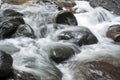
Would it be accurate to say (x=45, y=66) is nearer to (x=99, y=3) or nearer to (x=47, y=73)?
(x=47, y=73)

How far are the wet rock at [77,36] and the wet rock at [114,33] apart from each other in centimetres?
64

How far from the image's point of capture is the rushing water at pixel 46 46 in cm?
597

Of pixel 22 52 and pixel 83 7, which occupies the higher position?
pixel 22 52

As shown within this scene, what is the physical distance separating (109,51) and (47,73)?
2369mm

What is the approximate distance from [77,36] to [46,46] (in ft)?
3.19

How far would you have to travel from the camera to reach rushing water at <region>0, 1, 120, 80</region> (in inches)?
235

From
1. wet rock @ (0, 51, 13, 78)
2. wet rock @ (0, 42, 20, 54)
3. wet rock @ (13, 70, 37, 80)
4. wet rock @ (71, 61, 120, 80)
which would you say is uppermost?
wet rock @ (0, 51, 13, 78)

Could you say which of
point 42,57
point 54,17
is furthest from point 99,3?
point 42,57

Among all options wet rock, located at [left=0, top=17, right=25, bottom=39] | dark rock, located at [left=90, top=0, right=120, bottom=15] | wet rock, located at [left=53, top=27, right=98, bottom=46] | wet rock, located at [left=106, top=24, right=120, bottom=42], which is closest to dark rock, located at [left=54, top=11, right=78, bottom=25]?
wet rock, located at [left=53, top=27, right=98, bottom=46]

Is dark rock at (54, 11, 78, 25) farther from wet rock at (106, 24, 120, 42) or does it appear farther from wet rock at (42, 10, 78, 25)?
wet rock at (106, 24, 120, 42)

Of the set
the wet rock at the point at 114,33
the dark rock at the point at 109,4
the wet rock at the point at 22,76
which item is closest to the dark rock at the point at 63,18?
the wet rock at the point at 114,33

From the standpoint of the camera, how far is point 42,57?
6574 mm

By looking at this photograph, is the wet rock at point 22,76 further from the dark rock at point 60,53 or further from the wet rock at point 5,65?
the dark rock at point 60,53

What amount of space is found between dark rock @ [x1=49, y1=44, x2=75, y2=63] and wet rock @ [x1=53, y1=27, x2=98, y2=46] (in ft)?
2.02
